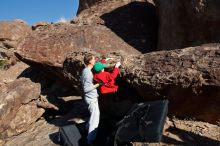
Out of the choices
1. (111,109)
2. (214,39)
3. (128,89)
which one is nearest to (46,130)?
(111,109)

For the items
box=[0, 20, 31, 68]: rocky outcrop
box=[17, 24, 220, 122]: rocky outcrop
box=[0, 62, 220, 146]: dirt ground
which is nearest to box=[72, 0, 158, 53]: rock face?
box=[17, 24, 220, 122]: rocky outcrop

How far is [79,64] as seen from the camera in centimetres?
1008

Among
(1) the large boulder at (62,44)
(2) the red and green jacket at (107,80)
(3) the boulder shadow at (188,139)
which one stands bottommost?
(3) the boulder shadow at (188,139)

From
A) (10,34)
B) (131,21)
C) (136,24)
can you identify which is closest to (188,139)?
(136,24)

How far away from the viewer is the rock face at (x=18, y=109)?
11.0 metres

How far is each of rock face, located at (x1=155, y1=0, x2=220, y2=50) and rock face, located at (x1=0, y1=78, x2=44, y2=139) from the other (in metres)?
3.61

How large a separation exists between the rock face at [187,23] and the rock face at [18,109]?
361 cm

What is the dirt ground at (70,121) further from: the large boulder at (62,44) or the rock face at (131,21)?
the rock face at (131,21)

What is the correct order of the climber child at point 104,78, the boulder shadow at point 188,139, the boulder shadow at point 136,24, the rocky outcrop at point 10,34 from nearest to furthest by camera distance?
the boulder shadow at point 188,139, the climber child at point 104,78, the boulder shadow at point 136,24, the rocky outcrop at point 10,34

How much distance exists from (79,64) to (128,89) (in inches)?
51.9

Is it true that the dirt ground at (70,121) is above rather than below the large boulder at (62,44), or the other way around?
below

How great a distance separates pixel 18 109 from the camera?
1127 cm

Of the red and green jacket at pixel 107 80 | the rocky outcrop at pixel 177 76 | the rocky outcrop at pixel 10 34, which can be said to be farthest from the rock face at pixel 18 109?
the rocky outcrop at pixel 10 34

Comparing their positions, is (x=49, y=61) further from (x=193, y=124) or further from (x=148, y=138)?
(x=148, y=138)
